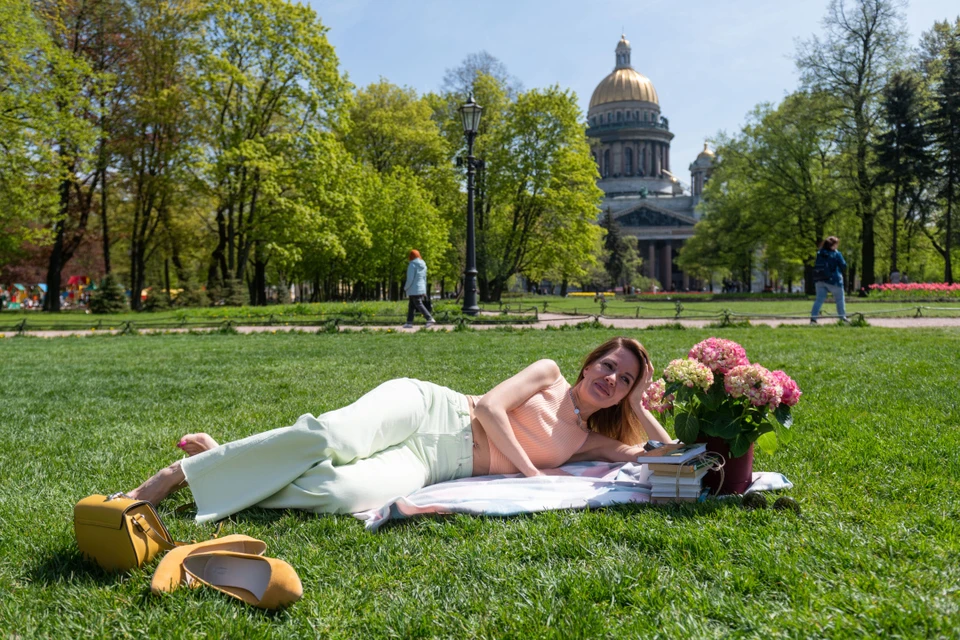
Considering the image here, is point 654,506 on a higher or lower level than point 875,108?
lower

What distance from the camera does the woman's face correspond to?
395 cm

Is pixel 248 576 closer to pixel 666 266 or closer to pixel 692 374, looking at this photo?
pixel 692 374

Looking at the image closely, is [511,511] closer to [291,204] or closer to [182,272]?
[291,204]

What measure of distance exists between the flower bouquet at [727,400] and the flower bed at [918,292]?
26071 mm

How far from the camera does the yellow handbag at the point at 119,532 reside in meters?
2.65

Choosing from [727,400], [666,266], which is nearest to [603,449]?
[727,400]

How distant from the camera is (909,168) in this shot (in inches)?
1363

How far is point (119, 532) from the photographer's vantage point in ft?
8.73

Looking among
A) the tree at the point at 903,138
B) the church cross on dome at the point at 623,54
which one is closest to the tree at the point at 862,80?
the tree at the point at 903,138

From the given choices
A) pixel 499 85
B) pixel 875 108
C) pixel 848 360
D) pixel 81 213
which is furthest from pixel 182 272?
pixel 875 108

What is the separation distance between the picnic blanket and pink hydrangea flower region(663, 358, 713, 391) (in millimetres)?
514

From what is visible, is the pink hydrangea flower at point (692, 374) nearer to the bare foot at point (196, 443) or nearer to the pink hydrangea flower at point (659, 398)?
the pink hydrangea flower at point (659, 398)

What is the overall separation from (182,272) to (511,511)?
36230 mm

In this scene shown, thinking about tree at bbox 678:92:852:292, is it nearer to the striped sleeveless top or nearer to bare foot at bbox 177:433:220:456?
the striped sleeveless top
